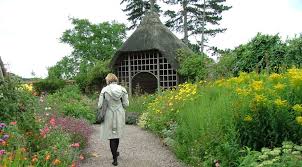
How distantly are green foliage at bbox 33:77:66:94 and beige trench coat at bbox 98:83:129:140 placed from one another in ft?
58.3

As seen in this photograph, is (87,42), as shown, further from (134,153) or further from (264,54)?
(134,153)

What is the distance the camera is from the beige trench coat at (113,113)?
8234mm

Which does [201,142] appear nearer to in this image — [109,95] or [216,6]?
[109,95]

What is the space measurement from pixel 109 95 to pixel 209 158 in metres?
2.34

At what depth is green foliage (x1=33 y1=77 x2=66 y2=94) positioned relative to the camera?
25672 millimetres

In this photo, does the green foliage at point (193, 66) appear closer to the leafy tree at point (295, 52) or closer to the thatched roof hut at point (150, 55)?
the thatched roof hut at point (150, 55)

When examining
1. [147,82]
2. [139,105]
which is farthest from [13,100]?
[147,82]

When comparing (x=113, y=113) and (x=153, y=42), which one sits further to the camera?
(x=153, y=42)

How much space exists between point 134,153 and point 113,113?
50.2 inches

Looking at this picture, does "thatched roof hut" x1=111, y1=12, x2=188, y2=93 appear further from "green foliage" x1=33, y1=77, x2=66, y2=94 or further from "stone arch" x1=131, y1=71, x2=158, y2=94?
"green foliage" x1=33, y1=77, x2=66, y2=94

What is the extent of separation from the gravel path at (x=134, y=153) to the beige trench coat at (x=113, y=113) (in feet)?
1.65

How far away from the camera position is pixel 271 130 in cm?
623

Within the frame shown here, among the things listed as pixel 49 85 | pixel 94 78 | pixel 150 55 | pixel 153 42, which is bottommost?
pixel 49 85

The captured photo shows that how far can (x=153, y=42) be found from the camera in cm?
2214
